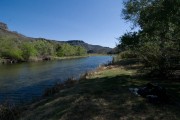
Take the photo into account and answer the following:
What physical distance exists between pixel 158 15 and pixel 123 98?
587 centimetres

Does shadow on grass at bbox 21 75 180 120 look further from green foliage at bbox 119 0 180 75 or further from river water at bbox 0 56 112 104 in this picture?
river water at bbox 0 56 112 104

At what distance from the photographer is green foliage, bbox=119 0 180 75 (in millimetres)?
16797

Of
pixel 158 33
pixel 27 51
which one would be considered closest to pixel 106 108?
pixel 158 33

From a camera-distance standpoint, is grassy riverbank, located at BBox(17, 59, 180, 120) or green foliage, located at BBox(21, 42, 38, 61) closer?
grassy riverbank, located at BBox(17, 59, 180, 120)

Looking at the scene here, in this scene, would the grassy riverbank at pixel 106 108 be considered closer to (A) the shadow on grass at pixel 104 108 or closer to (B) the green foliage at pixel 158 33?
(A) the shadow on grass at pixel 104 108

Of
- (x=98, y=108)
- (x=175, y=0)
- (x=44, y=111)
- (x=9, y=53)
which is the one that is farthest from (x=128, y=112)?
(x=9, y=53)

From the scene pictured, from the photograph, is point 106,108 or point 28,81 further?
point 28,81

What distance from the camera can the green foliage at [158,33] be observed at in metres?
16.8

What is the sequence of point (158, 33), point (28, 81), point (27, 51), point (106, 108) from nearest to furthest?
point (106, 108) < point (158, 33) < point (28, 81) < point (27, 51)

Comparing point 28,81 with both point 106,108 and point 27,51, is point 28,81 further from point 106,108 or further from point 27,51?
point 27,51

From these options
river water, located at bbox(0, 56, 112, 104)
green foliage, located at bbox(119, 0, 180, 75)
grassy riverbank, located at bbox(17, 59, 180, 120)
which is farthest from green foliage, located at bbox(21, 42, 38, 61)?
grassy riverbank, located at bbox(17, 59, 180, 120)

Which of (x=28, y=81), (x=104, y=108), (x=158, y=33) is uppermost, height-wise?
(x=158, y=33)

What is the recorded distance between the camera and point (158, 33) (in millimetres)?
20781

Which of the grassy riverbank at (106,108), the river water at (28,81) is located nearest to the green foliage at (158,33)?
the grassy riverbank at (106,108)
